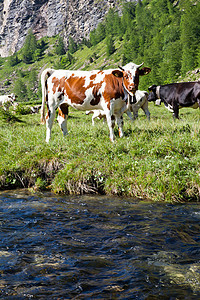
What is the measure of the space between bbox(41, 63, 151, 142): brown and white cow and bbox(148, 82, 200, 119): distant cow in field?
451cm

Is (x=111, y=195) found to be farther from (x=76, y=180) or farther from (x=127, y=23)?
(x=127, y=23)

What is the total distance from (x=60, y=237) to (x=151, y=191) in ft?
10.1

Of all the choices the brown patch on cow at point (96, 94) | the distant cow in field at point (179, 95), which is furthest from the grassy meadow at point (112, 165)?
the distant cow in field at point (179, 95)

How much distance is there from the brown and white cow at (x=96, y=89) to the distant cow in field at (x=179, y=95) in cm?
451

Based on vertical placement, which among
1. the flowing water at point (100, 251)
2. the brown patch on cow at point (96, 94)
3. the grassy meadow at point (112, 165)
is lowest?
the flowing water at point (100, 251)

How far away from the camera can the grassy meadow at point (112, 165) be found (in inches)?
294

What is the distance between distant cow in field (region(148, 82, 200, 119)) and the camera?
581 inches

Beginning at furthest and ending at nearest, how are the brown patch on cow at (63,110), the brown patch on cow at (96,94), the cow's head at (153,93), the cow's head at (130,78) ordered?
1. the cow's head at (153,93)
2. the brown patch on cow at (63,110)
3. the brown patch on cow at (96,94)
4. the cow's head at (130,78)

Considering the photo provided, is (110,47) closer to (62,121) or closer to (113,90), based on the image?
(62,121)

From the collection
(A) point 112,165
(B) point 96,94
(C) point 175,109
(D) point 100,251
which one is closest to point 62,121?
(B) point 96,94

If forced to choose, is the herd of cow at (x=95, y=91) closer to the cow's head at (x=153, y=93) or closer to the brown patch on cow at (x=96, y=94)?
the brown patch on cow at (x=96, y=94)

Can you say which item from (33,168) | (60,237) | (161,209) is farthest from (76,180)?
(60,237)

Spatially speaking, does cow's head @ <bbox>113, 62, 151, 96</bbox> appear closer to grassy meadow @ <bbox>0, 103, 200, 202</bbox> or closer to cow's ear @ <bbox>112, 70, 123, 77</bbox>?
cow's ear @ <bbox>112, 70, 123, 77</bbox>

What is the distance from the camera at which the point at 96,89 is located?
1073 cm
